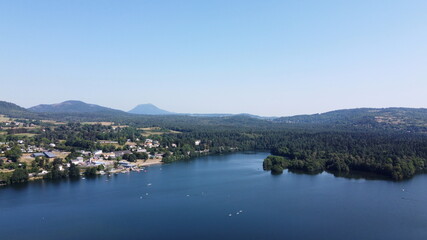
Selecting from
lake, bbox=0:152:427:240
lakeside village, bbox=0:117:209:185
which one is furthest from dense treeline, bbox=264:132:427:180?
lakeside village, bbox=0:117:209:185

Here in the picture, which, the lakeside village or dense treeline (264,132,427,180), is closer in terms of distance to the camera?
the lakeside village

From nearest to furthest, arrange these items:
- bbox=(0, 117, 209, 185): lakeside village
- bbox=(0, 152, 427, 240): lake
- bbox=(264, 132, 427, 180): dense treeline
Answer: bbox=(0, 152, 427, 240): lake → bbox=(0, 117, 209, 185): lakeside village → bbox=(264, 132, 427, 180): dense treeline

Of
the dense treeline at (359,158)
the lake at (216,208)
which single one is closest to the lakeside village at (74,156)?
the lake at (216,208)

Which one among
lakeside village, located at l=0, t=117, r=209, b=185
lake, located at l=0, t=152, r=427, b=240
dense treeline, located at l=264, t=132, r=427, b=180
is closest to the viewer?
lake, located at l=0, t=152, r=427, b=240

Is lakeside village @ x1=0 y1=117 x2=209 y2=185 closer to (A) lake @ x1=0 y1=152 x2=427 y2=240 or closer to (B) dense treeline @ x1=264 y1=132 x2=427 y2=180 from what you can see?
(A) lake @ x1=0 y1=152 x2=427 y2=240

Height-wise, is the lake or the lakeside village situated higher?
the lakeside village

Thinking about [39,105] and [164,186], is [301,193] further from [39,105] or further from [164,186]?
[39,105]

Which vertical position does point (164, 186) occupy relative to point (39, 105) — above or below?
below

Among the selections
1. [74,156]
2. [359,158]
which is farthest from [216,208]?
[74,156]

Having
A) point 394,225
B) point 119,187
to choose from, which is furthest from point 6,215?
point 394,225
